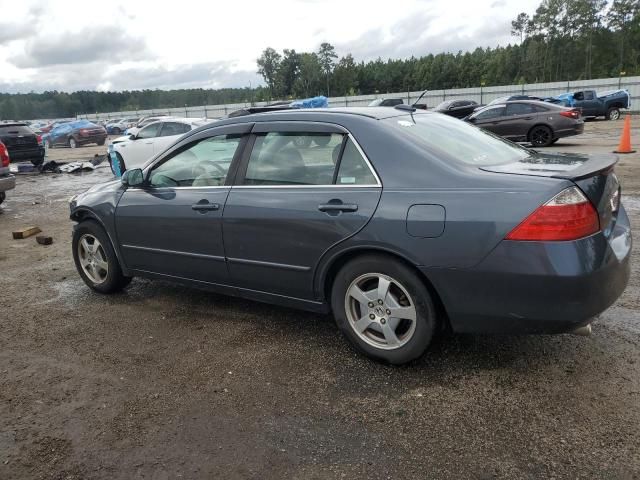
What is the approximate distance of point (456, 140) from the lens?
11.9 ft

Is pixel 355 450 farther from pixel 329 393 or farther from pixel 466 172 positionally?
pixel 466 172

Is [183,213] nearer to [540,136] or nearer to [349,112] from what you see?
[349,112]

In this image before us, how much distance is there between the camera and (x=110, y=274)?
496 cm

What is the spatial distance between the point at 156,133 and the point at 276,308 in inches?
440

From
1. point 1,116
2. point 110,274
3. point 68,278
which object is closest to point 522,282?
point 110,274

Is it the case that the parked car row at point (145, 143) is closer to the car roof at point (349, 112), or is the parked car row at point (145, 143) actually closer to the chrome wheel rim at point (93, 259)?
the chrome wheel rim at point (93, 259)

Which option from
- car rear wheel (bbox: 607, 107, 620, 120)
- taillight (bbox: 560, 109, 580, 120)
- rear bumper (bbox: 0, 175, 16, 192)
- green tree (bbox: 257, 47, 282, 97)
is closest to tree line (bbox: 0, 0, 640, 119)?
green tree (bbox: 257, 47, 282, 97)

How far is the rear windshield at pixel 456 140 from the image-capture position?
11.0 feet

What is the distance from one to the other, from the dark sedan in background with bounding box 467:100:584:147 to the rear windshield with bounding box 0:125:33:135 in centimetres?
1420

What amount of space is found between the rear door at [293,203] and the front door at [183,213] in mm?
167

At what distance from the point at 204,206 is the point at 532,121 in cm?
1423

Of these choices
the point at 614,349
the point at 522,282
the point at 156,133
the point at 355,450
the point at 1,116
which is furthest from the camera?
the point at 1,116

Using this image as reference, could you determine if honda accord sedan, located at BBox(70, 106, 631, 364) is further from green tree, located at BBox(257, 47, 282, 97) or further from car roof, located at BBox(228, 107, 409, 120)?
green tree, located at BBox(257, 47, 282, 97)

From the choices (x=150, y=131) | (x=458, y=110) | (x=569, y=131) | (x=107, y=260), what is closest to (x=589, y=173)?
(x=107, y=260)
